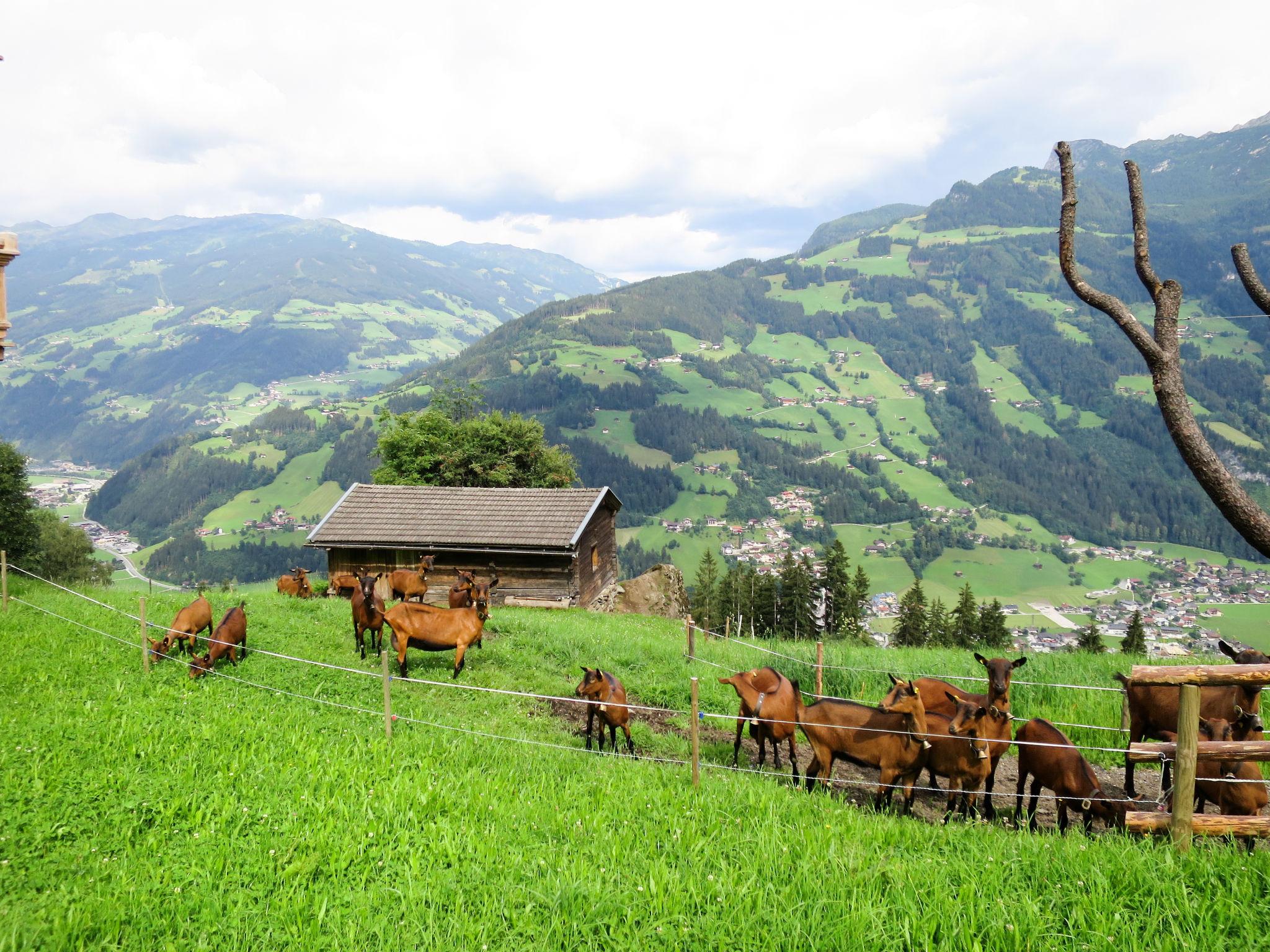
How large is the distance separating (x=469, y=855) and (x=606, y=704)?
3.65 meters

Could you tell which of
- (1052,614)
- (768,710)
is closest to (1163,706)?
(768,710)

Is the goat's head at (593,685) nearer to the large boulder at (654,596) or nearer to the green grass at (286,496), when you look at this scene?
the large boulder at (654,596)

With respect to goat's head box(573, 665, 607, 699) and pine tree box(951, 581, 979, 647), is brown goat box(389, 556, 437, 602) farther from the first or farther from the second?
pine tree box(951, 581, 979, 647)

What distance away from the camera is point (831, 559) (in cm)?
5450

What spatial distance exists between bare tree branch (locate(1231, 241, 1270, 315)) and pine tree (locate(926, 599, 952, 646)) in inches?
1633

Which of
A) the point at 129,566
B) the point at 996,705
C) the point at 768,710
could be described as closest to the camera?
the point at 996,705

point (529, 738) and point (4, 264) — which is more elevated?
point (4, 264)

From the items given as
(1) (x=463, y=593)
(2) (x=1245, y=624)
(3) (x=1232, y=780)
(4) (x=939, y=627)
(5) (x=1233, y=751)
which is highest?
(5) (x=1233, y=751)

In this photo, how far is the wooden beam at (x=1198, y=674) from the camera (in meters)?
6.39

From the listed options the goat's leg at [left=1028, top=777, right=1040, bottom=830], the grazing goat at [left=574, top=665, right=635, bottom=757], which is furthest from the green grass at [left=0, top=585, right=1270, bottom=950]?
the goat's leg at [left=1028, top=777, right=1040, bottom=830]

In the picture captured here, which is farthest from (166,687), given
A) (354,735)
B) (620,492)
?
(620,492)

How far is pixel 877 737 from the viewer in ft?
27.6

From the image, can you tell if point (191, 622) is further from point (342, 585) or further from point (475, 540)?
point (475, 540)

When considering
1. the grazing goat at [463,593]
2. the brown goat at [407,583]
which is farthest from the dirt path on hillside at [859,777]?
the brown goat at [407,583]
